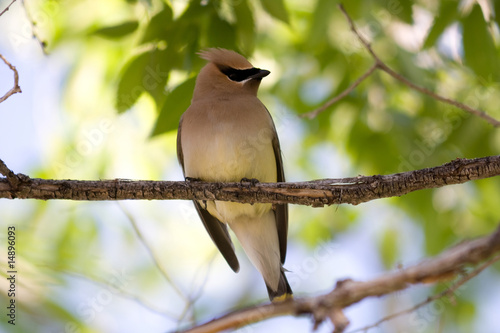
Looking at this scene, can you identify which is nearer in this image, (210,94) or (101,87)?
(210,94)

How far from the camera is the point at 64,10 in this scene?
18.0 feet

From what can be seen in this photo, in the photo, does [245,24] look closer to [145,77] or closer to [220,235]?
[145,77]

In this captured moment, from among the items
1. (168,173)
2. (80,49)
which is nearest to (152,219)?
(168,173)

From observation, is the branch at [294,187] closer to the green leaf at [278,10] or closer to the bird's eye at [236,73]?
the green leaf at [278,10]

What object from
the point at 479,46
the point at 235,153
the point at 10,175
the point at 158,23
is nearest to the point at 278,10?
the point at 158,23

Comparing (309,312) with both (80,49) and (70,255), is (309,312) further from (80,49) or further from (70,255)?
(80,49)

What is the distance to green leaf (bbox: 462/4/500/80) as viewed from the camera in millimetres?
4254

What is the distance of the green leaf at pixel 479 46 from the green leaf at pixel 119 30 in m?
2.52

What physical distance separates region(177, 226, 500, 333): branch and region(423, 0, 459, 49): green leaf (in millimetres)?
3369

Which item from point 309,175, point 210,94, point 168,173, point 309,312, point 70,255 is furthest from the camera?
point 309,175

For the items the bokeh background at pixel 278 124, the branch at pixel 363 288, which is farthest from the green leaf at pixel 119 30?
the branch at pixel 363 288

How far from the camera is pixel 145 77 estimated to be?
14.4ft

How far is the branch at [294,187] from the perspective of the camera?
3360 millimetres

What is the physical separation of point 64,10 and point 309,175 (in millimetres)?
3465
